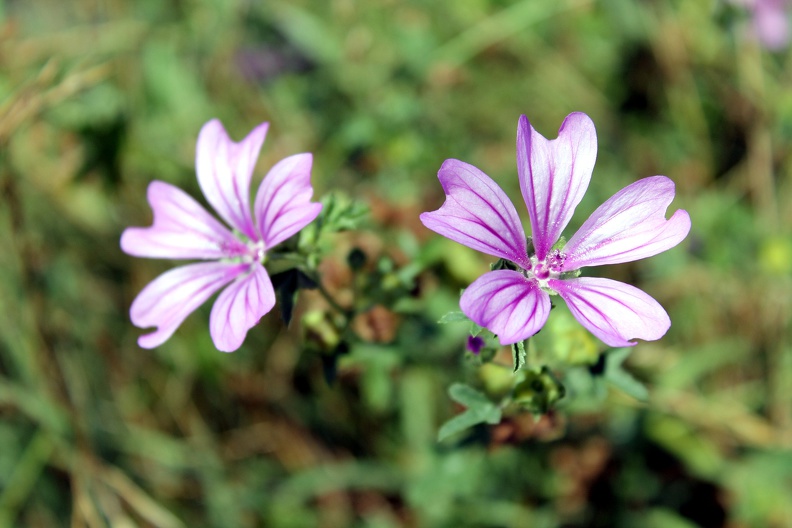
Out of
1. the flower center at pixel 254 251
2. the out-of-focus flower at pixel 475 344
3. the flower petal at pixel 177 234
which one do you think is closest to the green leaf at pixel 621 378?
the out-of-focus flower at pixel 475 344

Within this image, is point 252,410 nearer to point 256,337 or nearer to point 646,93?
point 256,337

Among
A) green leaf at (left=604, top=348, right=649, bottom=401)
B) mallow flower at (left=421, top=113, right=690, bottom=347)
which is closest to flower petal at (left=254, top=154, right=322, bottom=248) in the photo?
mallow flower at (left=421, top=113, right=690, bottom=347)

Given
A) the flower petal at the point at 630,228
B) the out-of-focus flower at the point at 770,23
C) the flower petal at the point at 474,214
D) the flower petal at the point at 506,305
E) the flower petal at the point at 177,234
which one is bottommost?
the flower petal at the point at 177,234

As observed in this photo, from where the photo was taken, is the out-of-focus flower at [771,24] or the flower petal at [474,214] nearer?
the flower petal at [474,214]

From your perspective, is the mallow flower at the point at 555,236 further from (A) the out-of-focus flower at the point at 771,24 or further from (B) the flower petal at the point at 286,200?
(A) the out-of-focus flower at the point at 771,24

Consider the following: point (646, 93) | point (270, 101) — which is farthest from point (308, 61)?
point (646, 93)

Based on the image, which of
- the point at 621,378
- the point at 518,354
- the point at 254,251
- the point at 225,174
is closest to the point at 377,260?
the point at 254,251

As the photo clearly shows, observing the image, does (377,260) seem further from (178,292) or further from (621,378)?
(621,378)
